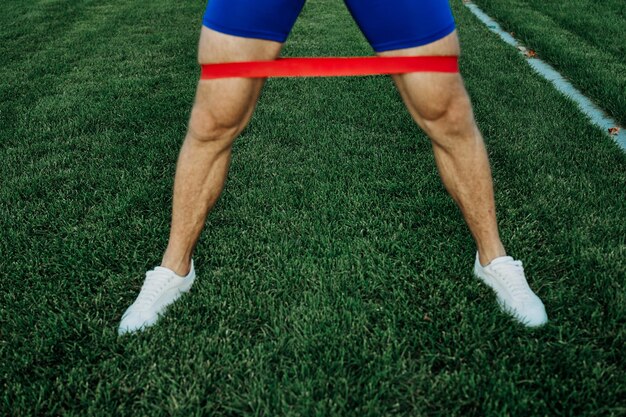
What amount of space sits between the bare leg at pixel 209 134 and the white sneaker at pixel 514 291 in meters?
1.01

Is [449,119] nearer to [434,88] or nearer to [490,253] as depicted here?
[434,88]

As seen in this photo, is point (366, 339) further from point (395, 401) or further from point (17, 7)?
point (17, 7)

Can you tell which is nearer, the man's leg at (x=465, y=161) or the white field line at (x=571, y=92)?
the man's leg at (x=465, y=161)

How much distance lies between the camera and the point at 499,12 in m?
7.52

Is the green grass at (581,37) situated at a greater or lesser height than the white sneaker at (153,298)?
lesser

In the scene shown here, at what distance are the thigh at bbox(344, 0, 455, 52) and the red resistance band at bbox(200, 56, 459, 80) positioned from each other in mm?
63

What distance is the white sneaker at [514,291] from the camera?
6.09 ft

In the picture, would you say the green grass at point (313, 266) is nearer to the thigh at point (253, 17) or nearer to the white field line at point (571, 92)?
the white field line at point (571, 92)

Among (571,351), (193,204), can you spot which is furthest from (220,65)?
(571,351)

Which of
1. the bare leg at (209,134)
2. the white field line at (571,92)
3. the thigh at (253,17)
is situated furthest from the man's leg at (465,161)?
the white field line at (571,92)

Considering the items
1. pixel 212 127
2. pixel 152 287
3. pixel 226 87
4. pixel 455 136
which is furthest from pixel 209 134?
pixel 455 136

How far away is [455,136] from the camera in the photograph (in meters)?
1.87

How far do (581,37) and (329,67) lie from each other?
5.16 meters

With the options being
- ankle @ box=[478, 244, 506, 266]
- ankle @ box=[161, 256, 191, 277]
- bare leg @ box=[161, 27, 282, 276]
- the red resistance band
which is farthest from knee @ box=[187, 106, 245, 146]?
ankle @ box=[478, 244, 506, 266]
